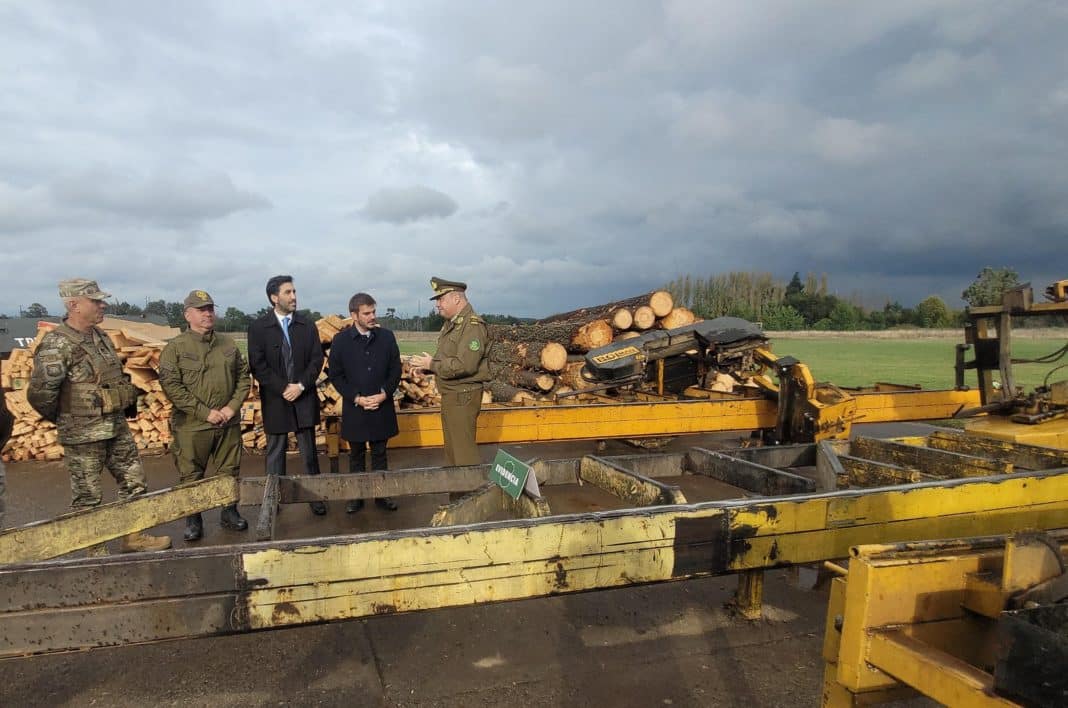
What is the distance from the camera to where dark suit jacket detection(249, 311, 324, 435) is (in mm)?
4918

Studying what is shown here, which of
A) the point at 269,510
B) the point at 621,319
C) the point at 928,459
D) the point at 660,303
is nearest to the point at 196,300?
the point at 269,510

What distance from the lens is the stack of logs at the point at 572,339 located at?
992 cm

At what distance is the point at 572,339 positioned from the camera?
1019cm

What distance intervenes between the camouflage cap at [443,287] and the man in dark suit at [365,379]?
2.35ft

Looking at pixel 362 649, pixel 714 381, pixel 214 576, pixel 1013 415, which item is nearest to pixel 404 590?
pixel 214 576

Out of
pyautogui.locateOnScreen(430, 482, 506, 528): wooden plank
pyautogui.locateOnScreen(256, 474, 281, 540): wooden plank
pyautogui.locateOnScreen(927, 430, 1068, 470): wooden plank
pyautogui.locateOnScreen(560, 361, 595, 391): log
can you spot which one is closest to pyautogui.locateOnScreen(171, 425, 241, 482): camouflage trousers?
pyautogui.locateOnScreen(256, 474, 281, 540): wooden plank

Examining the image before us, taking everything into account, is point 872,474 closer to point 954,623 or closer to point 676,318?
point 954,623

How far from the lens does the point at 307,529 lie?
16.3 ft

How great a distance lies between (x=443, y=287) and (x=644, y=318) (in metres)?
6.03

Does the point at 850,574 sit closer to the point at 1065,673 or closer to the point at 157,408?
the point at 1065,673

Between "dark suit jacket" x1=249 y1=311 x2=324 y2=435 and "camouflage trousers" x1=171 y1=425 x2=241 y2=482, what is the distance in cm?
32

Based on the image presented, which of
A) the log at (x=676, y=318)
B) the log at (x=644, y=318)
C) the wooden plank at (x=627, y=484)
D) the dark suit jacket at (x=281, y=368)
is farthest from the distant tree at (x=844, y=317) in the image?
the wooden plank at (x=627, y=484)

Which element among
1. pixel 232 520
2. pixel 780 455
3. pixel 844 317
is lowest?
pixel 232 520

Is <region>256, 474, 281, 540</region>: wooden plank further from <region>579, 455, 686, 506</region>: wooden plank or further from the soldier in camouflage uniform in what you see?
<region>579, 455, 686, 506</region>: wooden plank
